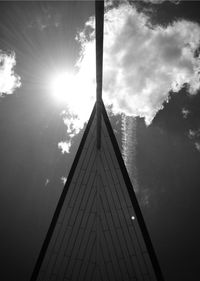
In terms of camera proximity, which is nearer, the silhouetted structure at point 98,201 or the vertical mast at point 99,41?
the vertical mast at point 99,41

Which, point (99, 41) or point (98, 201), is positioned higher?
point (98, 201)

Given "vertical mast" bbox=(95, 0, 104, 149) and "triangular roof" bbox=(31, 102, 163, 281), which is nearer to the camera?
"vertical mast" bbox=(95, 0, 104, 149)

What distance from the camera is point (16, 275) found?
83.8 metres

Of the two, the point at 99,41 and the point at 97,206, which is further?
the point at 97,206

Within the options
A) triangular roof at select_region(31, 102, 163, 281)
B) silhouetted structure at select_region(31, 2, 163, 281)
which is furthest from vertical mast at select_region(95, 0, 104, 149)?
triangular roof at select_region(31, 102, 163, 281)

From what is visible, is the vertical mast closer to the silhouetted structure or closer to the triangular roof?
the silhouetted structure

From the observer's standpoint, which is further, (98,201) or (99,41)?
(98,201)

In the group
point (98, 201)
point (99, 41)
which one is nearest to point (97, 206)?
point (98, 201)

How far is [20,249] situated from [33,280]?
10065cm

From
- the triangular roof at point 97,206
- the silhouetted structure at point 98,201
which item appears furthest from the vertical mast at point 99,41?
the triangular roof at point 97,206

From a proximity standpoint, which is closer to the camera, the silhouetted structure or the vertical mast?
the vertical mast

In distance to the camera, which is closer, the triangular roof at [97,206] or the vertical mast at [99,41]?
the vertical mast at [99,41]

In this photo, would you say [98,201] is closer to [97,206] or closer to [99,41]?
[97,206]

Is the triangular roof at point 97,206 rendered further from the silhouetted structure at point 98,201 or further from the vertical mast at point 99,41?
the vertical mast at point 99,41
